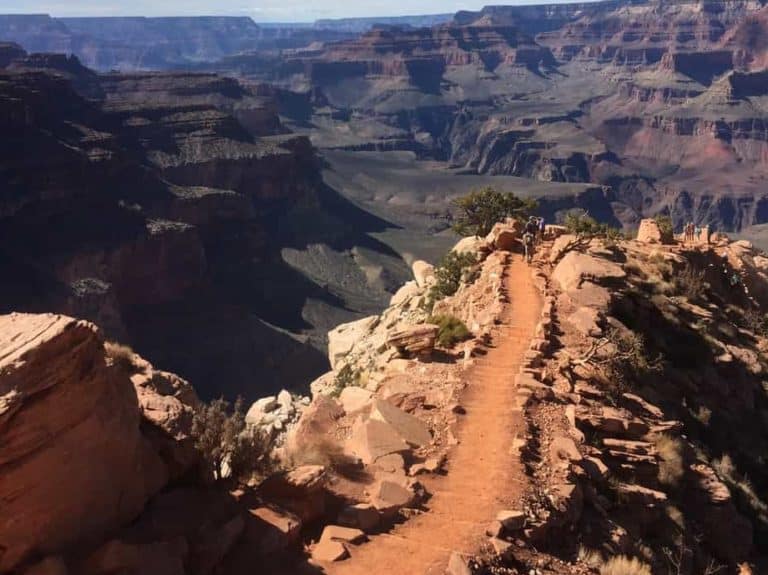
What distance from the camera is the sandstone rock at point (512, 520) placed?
1028cm

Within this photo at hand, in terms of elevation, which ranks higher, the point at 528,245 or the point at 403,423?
the point at 403,423

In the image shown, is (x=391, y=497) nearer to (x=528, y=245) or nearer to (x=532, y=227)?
(x=528, y=245)

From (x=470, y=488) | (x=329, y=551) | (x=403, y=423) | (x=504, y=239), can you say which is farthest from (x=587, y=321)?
(x=329, y=551)

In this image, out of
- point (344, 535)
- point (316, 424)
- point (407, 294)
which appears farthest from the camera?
point (407, 294)

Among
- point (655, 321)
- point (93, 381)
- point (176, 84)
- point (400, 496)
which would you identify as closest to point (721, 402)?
point (655, 321)

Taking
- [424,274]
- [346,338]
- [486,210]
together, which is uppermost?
[486,210]

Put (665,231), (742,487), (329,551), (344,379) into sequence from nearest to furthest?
1. (329,551)
2. (742,487)
3. (344,379)
4. (665,231)

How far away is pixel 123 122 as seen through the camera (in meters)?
88.2

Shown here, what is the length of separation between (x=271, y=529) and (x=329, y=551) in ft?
2.53

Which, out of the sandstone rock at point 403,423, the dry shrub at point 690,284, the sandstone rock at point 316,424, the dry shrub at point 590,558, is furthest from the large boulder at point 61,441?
the dry shrub at point 690,284

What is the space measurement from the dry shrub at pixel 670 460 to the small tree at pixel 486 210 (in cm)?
1965

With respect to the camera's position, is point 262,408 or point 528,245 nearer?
point 262,408

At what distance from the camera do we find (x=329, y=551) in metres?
9.37

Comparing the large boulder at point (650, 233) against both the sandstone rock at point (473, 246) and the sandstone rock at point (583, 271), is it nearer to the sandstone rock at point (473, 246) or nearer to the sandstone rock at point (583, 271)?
the sandstone rock at point (473, 246)
